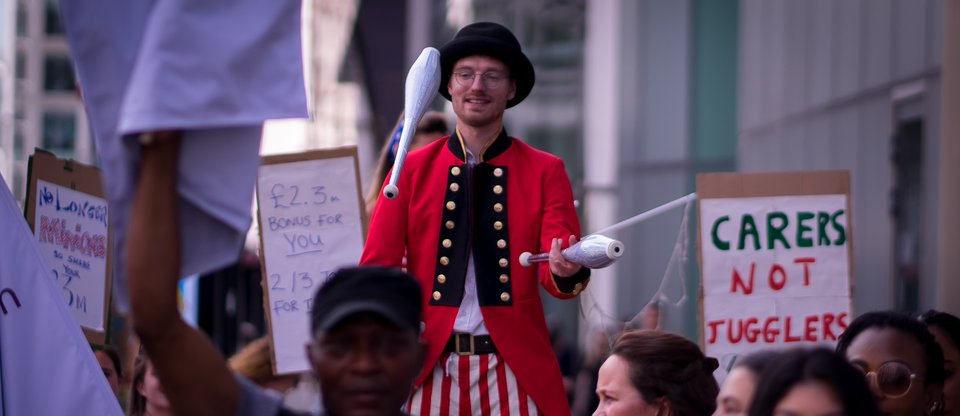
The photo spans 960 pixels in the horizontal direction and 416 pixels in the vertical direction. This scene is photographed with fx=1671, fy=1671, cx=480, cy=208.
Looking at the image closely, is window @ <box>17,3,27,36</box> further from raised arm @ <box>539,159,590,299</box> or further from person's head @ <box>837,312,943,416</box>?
person's head @ <box>837,312,943,416</box>

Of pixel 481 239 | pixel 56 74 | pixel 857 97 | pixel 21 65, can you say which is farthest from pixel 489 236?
pixel 56 74

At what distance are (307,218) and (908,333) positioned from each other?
3019 millimetres

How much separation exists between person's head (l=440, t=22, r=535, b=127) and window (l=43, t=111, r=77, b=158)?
242 ft

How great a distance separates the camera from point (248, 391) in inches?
128

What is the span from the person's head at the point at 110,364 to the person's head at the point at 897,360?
9.17 feet

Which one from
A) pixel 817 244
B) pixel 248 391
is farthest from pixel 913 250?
pixel 248 391

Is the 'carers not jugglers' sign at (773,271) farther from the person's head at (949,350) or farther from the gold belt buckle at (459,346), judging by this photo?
the gold belt buckle at (459,346)

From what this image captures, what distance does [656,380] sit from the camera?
495cm

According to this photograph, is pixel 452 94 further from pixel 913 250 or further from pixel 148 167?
pixel 913 250

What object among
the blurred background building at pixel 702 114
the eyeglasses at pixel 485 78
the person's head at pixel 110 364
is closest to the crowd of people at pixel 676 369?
the person's head at pixel 110 364

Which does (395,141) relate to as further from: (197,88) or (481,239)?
(197,88)

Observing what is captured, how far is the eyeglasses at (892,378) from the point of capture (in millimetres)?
4934

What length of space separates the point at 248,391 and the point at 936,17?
7.90 m

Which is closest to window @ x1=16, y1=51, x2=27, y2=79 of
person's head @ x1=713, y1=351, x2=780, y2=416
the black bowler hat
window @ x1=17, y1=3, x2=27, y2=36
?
window @ x1=17, y1=3, x2=27, y2=36
